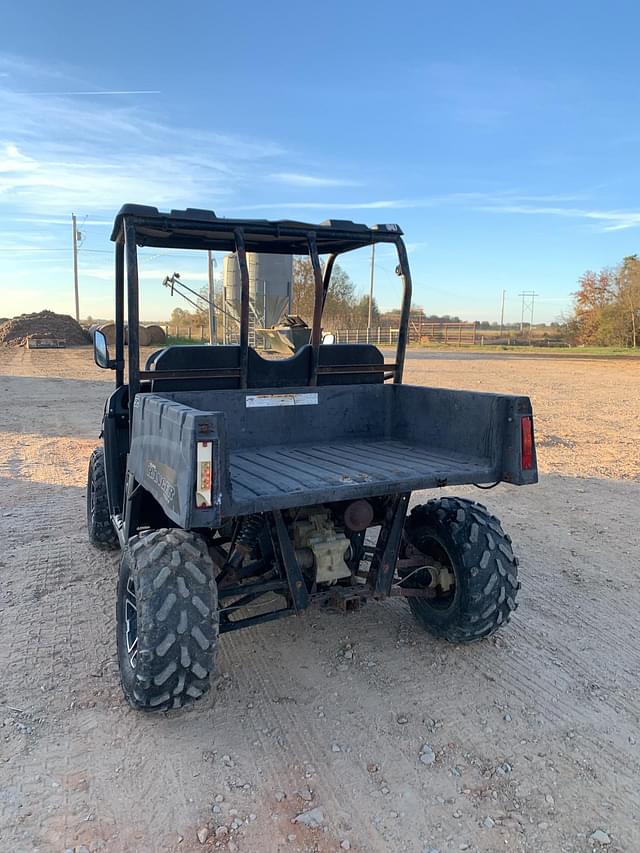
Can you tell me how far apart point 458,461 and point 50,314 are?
4154 cm

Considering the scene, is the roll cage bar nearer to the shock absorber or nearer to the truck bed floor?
the truck bed floor

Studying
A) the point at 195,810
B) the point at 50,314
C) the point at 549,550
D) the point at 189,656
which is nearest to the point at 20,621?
the point at 189,656

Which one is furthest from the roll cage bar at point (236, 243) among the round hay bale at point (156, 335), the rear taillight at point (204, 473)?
the round hay bale at point (156, 335)

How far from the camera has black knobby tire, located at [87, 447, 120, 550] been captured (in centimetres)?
504

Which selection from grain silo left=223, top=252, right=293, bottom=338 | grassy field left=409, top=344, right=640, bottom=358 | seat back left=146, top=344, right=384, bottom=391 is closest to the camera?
seat back left=146, top=344, right=384, bottom=391

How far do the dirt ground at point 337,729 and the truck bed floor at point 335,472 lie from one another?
3.56ft

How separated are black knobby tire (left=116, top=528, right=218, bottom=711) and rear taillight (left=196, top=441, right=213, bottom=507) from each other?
49 cm

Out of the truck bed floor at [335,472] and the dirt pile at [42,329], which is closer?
the truck bed floor at [335,472]

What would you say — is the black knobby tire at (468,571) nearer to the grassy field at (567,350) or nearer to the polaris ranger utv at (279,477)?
the polaris ranger utv at (279,477)

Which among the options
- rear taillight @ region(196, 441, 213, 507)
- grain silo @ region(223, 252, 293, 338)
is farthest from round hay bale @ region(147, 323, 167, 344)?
rear taillight @ region(196, 441, 213, 507)

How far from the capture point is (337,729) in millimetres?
3111

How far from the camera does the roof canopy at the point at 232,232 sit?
12.5 feet

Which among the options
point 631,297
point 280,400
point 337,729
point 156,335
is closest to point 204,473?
point 337,729

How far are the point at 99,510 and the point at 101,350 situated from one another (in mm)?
1453
